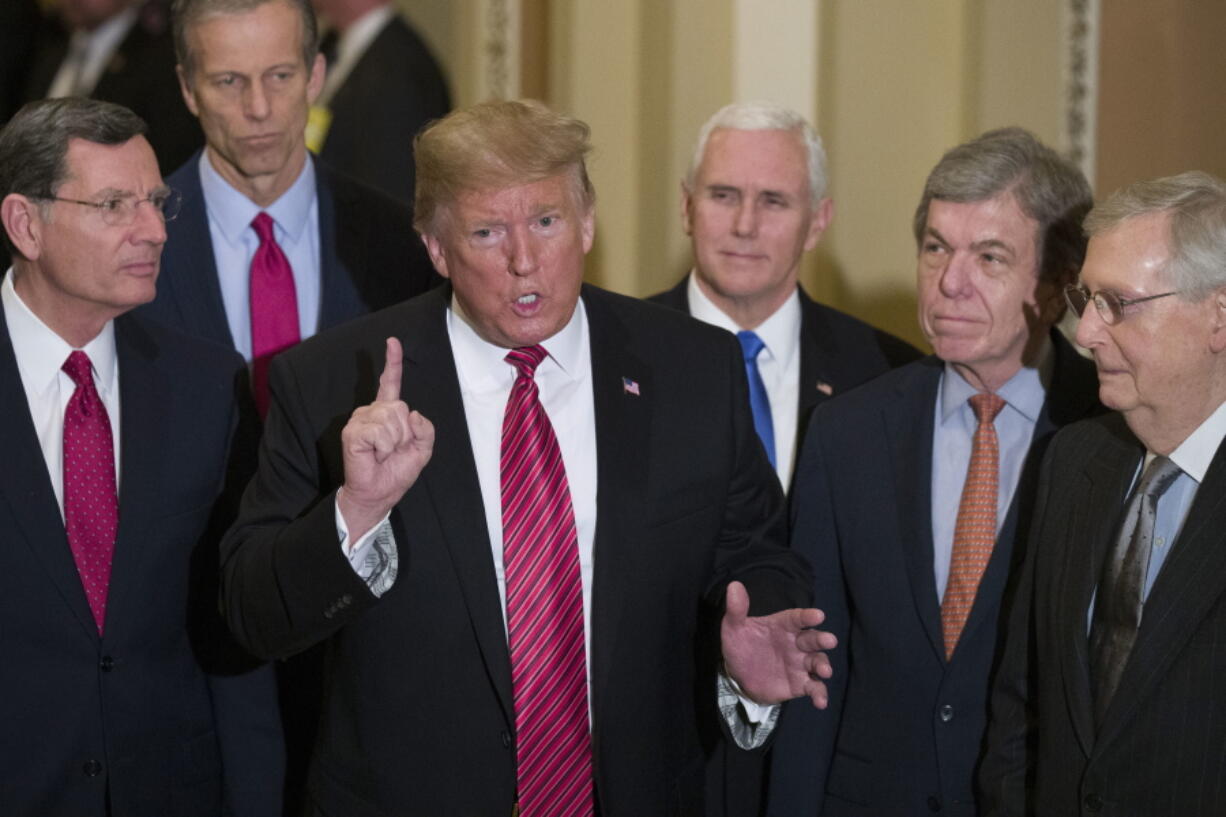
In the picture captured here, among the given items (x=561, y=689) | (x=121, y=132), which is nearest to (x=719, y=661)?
(x=561, y=689)

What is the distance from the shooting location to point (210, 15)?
368cm

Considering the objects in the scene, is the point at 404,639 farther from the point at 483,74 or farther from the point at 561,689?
the point at 483,74

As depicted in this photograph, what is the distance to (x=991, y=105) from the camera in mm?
4547

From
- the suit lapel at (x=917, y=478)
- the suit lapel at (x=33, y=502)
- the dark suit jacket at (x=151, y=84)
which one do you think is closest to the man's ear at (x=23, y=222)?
the suit lapel at (x=33, y=502)

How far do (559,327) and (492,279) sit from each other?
0.45 ft

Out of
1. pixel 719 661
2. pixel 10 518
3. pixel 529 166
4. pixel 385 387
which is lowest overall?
pixel 719 661

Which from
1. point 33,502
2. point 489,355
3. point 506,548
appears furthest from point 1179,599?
point 33,502

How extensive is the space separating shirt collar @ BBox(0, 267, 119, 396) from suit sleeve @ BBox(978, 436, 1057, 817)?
5.43 feet

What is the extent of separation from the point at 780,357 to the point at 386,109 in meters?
2.17

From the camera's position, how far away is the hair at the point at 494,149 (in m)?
2.81

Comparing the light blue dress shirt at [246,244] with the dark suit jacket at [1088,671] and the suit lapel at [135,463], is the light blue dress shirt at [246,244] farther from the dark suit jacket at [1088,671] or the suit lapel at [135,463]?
the dark suit jacket at [1088,671]

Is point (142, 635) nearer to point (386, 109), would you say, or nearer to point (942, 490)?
point (942, 490)

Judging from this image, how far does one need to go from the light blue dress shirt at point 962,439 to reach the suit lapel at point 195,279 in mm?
1436

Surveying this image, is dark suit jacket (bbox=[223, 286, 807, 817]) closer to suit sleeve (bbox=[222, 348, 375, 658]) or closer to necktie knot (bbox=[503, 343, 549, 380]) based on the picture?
suit sleeve (bbox=[222, 348, 375, 658])
